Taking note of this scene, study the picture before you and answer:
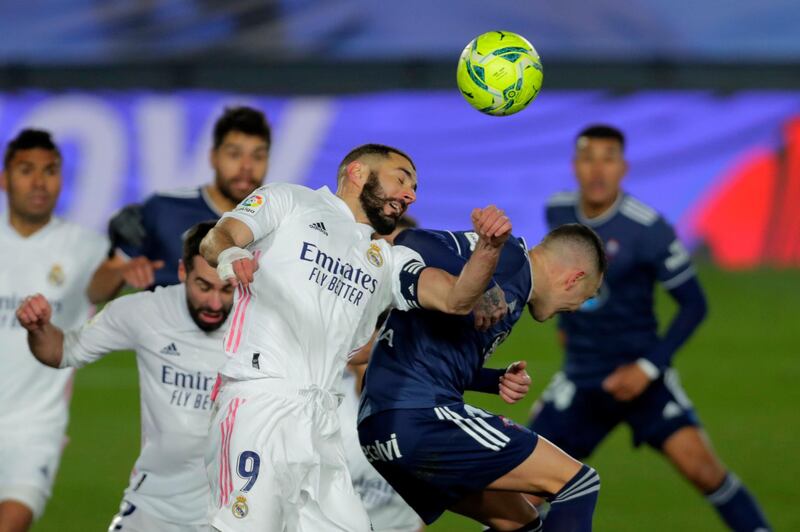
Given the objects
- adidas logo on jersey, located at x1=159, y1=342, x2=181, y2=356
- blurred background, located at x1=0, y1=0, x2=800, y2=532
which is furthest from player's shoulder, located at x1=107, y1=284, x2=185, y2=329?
blurred background, located at x1=0, y1=0, x2=800, y2=532

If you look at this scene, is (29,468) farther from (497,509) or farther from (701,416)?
(701,416)

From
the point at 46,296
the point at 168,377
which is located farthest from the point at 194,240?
the point at 46,296

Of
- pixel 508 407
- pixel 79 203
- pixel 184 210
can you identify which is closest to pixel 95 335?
pixel 184 210

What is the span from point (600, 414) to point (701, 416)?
3.60 m

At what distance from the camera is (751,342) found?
1414 cm

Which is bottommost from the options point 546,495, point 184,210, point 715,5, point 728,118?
point 546,495

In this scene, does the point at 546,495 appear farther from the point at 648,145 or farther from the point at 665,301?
the point at 648,145

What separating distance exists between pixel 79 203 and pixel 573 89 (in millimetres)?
6523

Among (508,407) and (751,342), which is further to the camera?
(751,342)

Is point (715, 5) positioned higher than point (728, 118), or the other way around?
point (715, 5)

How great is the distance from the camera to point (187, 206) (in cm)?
766

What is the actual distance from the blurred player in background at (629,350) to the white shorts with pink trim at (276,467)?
2.76m

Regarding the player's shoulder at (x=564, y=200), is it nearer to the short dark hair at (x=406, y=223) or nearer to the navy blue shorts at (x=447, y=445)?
the short dark hair at (x=406, y=223)

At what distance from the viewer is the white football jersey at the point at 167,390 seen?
6242 millimetres
